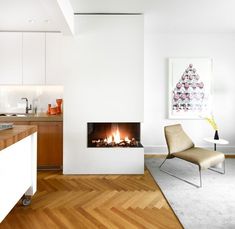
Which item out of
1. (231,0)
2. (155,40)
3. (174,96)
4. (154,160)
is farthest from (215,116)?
(231,0)

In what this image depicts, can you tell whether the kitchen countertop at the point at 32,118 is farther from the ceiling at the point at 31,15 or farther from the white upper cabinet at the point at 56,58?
the ceiling at the point at 31,15

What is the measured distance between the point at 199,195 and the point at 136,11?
2803 mm

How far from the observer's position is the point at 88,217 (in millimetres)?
Answer: 2461

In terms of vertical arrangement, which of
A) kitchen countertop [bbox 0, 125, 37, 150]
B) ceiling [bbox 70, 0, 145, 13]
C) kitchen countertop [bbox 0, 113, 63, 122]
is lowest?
kitchen countertop [bbox 0, 125, 37, 150]

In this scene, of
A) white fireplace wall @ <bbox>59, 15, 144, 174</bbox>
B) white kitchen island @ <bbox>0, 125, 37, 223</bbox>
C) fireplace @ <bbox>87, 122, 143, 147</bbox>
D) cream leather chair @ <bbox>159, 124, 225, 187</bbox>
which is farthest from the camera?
fireplace @ <bbox>87, 122, 143, 147</bbox>

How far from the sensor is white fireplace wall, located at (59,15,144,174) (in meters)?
3.79

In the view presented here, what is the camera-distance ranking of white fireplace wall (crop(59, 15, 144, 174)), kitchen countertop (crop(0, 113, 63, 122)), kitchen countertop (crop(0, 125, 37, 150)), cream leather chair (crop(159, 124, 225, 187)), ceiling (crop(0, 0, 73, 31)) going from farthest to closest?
kitchen countertop (crop(0, 113, 63, 122)) < white fireplace wall (crop(59, 15, 144, 174)) < cream leather chair (crop(159, 124, 225, 187)) < ceiling (crop(0, 0, 73, 31)) < kitchen countertop (crop(0, 125, 37, 150))

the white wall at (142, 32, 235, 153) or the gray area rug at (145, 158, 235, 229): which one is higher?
the white wall at (142, 32, 235, 153)

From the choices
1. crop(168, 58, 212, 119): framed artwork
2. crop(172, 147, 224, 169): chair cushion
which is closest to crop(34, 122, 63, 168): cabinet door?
crop(172, 147, 224, 169): chair cushion

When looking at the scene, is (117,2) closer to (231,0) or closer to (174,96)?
(231,0)

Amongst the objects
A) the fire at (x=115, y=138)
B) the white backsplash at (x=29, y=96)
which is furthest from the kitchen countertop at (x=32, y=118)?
the fire at (x=115, y=138)

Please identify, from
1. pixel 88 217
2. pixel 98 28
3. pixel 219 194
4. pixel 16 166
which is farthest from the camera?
pixel 98 28

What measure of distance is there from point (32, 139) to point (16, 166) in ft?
1.70

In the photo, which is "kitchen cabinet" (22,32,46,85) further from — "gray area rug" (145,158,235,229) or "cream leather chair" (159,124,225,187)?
"gray area rug" (145,158,235,229)
